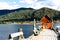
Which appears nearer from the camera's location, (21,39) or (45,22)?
(21,39)

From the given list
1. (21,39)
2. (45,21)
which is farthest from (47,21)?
(21,39)

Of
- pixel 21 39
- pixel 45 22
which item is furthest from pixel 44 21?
pixel 21 39

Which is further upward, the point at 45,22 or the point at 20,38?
the point at 20,38

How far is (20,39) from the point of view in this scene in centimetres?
→ 1476

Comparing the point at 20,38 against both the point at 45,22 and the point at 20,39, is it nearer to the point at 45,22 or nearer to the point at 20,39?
the point at 20,39

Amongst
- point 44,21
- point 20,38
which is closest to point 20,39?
point 20,38

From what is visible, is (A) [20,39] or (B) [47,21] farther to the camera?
(B) [47,21]

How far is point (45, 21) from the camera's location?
40.9 metres

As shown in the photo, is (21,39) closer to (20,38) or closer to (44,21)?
(20,38)

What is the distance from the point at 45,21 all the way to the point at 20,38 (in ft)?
86.6

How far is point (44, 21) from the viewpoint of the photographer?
131 feet

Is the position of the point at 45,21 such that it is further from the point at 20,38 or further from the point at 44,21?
the point at 20,38

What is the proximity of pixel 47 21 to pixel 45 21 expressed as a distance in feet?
3.88

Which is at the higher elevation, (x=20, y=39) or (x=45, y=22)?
(x=20, y=39)
